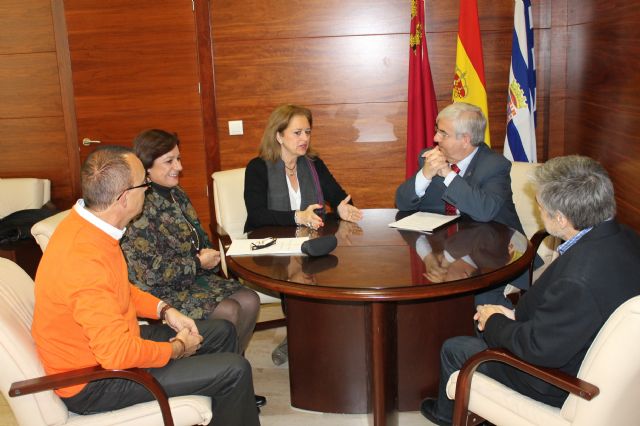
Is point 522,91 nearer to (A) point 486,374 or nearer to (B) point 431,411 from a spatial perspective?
(B) point 431,411

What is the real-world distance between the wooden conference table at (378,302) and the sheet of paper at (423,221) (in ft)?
0.16

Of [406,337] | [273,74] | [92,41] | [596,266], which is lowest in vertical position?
[406,337]

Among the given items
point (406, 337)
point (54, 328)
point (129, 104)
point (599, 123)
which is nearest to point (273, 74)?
point (129, 104)

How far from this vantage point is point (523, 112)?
4.54 meters

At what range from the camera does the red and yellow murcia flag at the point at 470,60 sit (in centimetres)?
445

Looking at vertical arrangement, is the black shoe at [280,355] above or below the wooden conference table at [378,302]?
below

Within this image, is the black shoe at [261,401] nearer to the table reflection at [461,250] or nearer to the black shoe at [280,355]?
the black shoe at [280,355]

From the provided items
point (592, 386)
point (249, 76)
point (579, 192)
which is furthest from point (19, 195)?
point (592, 386)

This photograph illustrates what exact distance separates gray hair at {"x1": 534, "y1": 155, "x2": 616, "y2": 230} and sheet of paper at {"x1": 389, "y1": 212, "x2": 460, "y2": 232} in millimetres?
940

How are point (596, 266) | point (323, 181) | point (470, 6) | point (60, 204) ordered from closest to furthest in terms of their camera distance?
1. point (596, 266)
2. point (323, 181)
3. point (470, 6)
4. point (60, 204)

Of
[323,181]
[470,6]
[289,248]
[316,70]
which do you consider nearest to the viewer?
[289,248]

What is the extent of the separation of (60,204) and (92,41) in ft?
4.25

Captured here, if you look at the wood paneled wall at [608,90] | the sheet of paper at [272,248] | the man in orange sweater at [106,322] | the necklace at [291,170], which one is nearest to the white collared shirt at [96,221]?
the man in orange sweater at [106,322]

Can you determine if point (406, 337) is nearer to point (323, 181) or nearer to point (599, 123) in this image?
point (323, 181)
